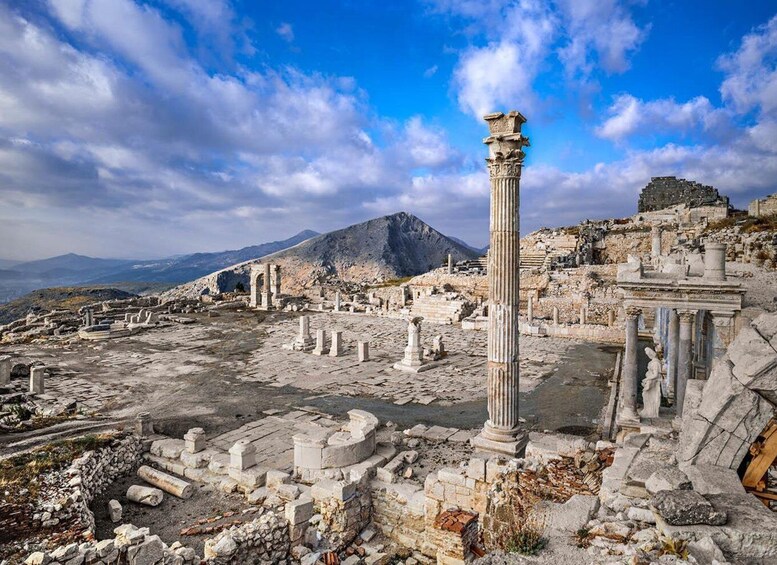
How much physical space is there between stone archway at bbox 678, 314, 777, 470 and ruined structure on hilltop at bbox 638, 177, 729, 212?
4997 centimetres

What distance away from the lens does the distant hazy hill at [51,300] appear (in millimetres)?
48394

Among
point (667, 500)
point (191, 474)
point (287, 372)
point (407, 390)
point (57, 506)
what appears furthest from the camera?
point (287, 372)

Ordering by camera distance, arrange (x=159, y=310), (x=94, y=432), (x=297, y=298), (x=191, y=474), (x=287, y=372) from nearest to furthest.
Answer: (x=191, y=474) → (x=94, y=432) → (x=287, y=372) → (x=159, y=310) → (x=297, y=298)

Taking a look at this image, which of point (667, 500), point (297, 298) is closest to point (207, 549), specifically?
point (667, 500)

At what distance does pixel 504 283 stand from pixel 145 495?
7.75m

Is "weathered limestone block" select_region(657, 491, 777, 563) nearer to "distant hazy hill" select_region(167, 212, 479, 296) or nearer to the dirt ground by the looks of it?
the dirt ground

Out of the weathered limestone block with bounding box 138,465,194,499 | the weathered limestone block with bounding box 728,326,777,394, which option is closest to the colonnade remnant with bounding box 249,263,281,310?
the weathered limestone block with bounding box 138,465,194,499

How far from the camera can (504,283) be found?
8906mm

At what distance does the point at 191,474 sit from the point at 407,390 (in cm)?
766

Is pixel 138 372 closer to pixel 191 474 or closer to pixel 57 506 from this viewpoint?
pixel 191 474

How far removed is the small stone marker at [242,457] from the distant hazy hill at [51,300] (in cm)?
4478

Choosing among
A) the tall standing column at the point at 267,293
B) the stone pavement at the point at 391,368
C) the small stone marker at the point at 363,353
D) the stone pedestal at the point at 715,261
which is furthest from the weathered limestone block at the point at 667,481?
the tall standing column at the point at 267,293

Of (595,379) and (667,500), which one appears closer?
(667,500)

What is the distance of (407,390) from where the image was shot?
15.5 m
